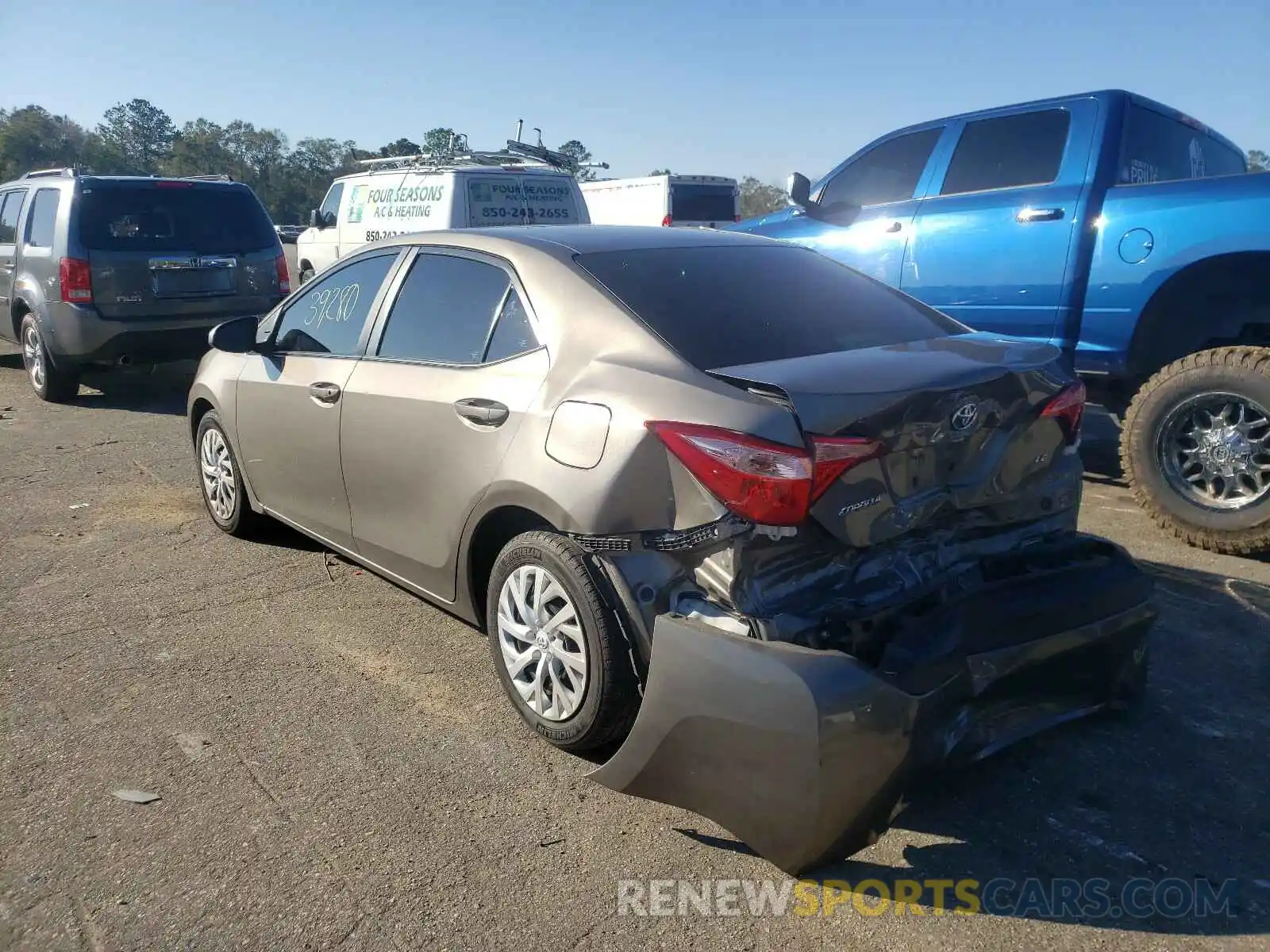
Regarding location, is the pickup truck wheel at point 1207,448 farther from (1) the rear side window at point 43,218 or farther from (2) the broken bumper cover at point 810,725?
(1) the rear side window at point 43,218

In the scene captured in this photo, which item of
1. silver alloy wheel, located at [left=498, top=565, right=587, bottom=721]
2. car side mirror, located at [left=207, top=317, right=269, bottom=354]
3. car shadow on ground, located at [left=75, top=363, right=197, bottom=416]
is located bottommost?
car shadow on ground, located at [left=75, top=363, right=197, bottom=416]

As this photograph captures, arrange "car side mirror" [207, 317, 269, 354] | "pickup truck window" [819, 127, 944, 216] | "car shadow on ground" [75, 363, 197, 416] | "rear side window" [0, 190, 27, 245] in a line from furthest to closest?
"rear side window" [0, 190, 27, 245] → "car shadow on ground" [75, 363, 197, 416] → "pickup truck window" [819, 127, 944, 216] → "car side mirror" [207, 317, 269, 354]

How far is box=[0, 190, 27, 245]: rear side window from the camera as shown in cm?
962

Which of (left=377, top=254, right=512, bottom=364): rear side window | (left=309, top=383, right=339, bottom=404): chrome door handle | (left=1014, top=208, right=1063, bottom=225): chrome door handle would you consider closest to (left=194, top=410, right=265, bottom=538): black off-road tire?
(left=309, top=383, right=339, bottom=404): chrome door handle

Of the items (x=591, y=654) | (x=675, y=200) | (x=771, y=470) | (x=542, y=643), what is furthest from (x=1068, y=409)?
(x=675, y=200)

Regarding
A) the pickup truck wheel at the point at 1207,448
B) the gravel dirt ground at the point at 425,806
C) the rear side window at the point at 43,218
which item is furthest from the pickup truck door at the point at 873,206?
the rear side window at the point at 43,218

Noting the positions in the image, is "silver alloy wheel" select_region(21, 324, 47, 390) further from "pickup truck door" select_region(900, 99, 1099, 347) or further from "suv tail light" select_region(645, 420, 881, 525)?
"suv tail light" select_region(645, 420, 881, 525)

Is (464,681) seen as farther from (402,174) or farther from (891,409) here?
(402,174)

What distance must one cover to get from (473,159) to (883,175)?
903 centimetres

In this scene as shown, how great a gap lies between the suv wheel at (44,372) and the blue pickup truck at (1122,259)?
6715mm

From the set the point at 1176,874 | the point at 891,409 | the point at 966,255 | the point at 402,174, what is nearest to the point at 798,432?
the point at 891,409

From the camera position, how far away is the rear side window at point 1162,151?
5648mm

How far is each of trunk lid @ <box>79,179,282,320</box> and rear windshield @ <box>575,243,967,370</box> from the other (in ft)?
21.7

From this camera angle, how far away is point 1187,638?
3889 millimetres
